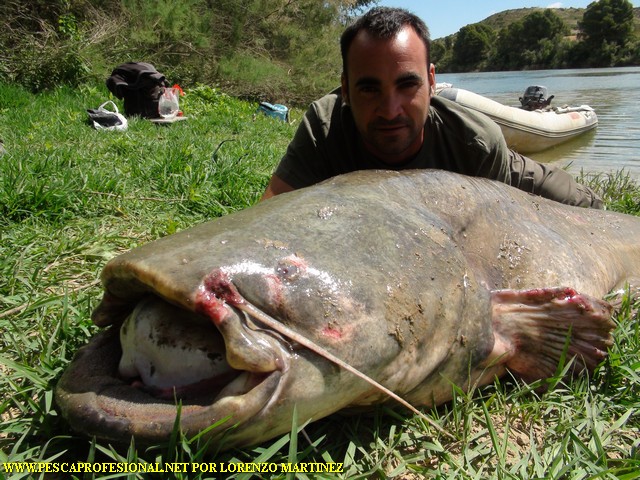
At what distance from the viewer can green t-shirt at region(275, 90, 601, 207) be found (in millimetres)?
3049

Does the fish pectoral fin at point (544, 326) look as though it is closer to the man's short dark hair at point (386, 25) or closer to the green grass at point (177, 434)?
the green grass at point (177, 434)

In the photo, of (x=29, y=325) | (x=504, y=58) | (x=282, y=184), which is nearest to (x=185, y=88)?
(x=282, y=184)

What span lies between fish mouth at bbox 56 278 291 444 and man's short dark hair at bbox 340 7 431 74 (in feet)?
6.72

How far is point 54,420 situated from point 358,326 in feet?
2.81

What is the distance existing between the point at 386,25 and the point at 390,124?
0.51 metres

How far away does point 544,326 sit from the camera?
1794mm

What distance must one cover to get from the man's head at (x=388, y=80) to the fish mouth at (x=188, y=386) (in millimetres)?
1871

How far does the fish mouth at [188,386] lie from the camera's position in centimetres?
110

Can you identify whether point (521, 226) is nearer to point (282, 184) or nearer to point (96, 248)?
point (282, 184)

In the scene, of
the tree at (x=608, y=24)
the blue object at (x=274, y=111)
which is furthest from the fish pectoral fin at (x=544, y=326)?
the tree at (x=608, y=24)

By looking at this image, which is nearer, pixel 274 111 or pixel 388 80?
pixel 388 80

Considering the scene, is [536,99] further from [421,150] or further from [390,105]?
[390,105]

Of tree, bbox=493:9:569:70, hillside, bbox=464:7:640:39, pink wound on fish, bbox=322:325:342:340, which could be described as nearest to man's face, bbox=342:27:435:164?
pink wound on fish, bbox=322:325:342:340

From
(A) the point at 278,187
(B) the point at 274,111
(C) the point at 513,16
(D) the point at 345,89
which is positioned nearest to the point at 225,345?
(A) the point at 278,187
